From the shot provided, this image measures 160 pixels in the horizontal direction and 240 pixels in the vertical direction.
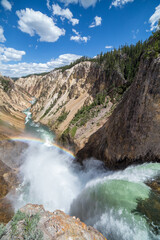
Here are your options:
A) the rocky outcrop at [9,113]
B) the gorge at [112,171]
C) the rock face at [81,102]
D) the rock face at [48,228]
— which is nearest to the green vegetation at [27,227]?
the rock face at [48,228]

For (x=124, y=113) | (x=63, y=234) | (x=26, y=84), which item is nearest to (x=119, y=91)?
(x=124, y=113)

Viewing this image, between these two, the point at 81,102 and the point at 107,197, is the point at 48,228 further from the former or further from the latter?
the point at 81,102

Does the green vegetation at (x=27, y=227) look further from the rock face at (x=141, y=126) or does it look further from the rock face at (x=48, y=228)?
the rock face at (x=141, y=126)

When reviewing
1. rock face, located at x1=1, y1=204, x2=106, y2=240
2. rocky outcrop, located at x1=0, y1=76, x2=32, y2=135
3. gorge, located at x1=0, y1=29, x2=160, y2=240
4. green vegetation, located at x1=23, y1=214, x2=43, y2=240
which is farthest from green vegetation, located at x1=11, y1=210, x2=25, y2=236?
rocky outcrop, located at x1=0, y1=76, x2=32, y2=135

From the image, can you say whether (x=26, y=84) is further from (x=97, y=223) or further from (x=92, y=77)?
(x=97, y=223)

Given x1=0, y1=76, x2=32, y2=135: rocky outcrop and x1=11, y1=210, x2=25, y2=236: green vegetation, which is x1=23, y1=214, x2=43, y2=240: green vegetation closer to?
x1=11, y1=210, x2=25, y2=236: green vegetation

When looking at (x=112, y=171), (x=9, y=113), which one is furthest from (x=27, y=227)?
(x=9, y=113)
